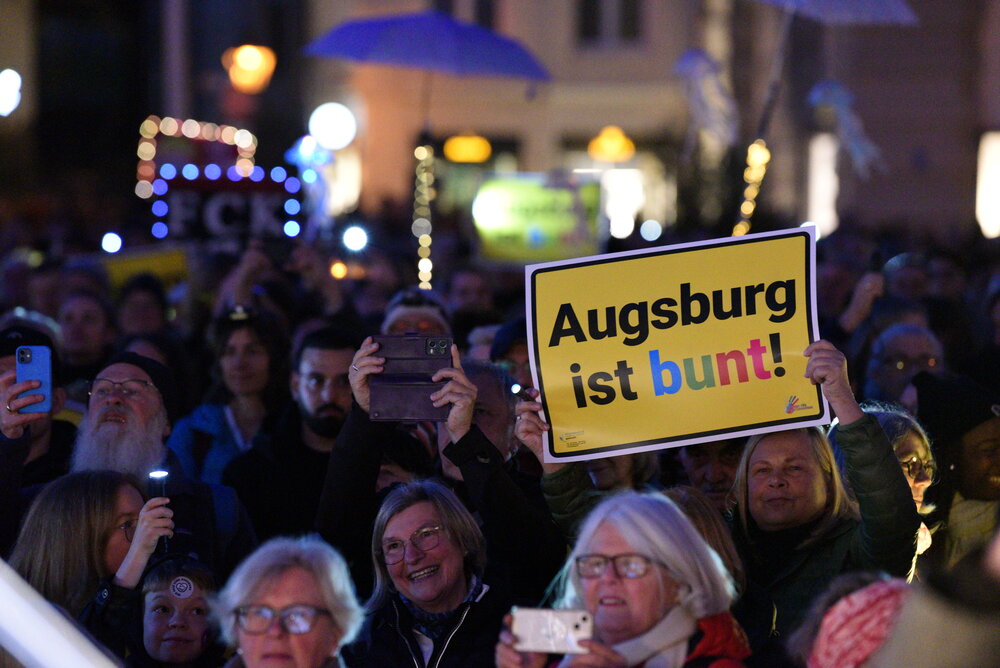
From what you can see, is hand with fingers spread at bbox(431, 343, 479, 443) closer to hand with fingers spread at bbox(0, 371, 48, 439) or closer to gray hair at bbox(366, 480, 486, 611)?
gray hair at bbox(366, 480, 486, 611)

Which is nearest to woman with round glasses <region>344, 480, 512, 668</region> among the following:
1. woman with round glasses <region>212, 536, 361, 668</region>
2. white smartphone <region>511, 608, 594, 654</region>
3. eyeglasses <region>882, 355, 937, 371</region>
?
woman with round glasses <region>212, 536, 361, 668</region>

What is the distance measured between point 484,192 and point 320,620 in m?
9.36

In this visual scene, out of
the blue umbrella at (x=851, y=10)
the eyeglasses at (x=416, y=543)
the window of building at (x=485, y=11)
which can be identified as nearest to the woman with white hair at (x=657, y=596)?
the eyeglasses at (x=416, y=543)

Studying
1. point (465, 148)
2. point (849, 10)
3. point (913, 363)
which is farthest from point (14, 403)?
point (465, 148)

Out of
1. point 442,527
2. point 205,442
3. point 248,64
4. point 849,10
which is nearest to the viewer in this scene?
point 442,527

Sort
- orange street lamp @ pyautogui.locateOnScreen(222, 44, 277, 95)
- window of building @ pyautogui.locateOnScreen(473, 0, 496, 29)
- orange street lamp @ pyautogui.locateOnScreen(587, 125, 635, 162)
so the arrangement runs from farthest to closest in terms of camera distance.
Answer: window of building @ pyautogui.locateOnScreen(473, 0, 496, 29) < orange street lamp @ pyautogui.locateOnScreen(587, 125, 635, 162) < orange street lamp @ pyautogui.locateOnScreen(222, 44, 277, 95)

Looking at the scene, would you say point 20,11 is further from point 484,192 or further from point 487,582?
point 487,582

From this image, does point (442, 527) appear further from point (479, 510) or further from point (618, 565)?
point (618, 565)

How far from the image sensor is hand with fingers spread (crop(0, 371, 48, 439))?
15.5 feet

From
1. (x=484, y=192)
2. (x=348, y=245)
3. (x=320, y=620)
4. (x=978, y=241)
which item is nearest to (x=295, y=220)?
(x=348, y=245)

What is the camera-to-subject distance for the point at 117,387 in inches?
210

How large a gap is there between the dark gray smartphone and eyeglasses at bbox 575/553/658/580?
3.44 feet

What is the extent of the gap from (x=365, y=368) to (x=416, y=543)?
22.4 inches

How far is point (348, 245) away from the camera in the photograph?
9680 millimetres
